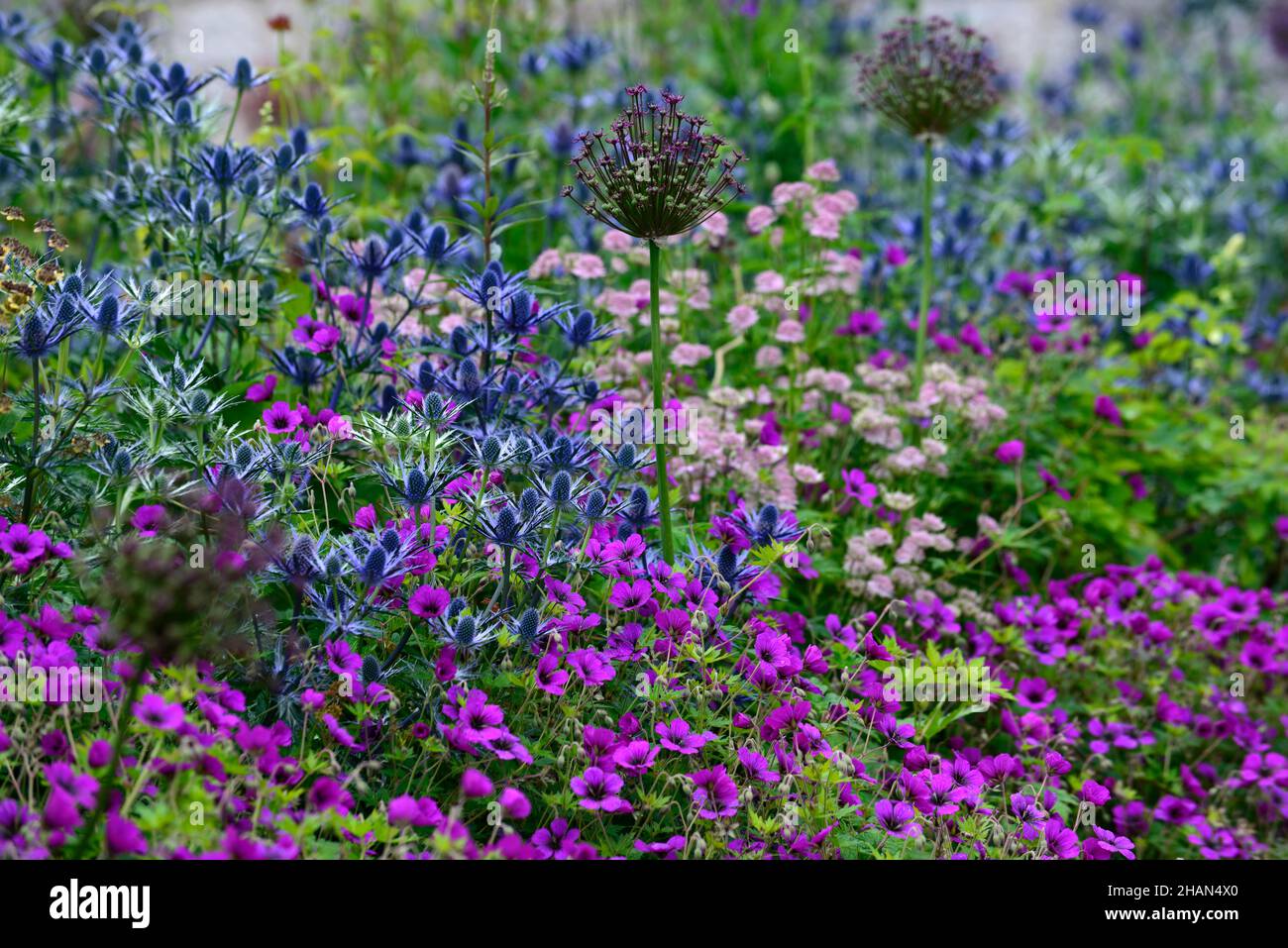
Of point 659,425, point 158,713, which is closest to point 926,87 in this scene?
point 659,425

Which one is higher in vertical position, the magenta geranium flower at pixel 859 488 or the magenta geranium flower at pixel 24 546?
the magenta geranium flower at pixel 859 488

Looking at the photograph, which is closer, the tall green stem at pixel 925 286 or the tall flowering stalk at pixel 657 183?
the tall flowering stalk at pixel 657 183

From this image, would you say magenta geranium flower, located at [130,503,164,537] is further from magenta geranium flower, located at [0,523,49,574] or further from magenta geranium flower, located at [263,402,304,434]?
magenta geranium flower, located at [263,402,304,434]

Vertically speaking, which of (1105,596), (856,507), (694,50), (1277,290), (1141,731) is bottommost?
(1141,731)

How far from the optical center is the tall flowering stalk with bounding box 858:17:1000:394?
388 centimetres

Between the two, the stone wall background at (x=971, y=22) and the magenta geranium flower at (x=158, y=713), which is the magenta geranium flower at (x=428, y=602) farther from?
the stone wall background at (x=971, y=22)

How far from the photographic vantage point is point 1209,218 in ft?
21.2

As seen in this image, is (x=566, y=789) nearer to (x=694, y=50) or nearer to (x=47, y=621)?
(x=47, y=621)

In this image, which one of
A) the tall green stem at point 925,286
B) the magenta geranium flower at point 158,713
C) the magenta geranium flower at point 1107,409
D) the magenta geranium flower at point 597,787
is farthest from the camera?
the magenta geranium flower at point 1107,409

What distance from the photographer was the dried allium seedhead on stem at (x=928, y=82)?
387 cm

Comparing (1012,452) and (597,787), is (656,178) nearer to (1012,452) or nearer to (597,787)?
(597,787)

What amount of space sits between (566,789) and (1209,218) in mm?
5438

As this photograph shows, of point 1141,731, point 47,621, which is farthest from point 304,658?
point 1141,731

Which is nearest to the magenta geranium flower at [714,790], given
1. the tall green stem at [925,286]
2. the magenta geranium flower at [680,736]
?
the magenta geranium flower at [680,736]
